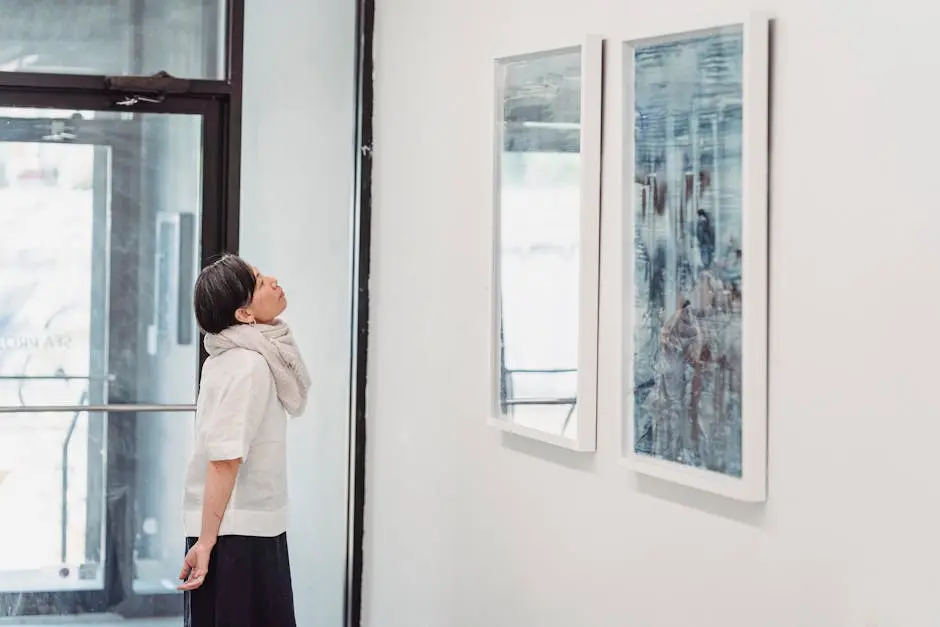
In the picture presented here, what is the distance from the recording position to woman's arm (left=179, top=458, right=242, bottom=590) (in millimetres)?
2258

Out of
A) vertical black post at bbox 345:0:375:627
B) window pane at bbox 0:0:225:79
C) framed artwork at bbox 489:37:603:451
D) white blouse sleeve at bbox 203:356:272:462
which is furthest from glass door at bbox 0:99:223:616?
framed artwork at bbox 489:37:603:451

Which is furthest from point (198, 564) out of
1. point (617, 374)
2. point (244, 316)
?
point (617, 374)

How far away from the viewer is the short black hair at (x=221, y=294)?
91.4 inches

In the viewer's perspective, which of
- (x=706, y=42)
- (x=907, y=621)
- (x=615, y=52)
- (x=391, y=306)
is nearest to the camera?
(x=907, y=621)

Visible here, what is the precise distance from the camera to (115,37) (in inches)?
116

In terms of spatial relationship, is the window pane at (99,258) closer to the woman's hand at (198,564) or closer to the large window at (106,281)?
the large window at (106,281)

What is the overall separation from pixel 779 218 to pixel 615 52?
53 cm

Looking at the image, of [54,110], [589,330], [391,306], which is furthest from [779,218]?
[54,110]

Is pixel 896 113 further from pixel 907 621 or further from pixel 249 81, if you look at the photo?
pixel 249 81

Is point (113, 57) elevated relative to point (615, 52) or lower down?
elevated

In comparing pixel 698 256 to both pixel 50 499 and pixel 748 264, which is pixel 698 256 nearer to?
pixel 748 264

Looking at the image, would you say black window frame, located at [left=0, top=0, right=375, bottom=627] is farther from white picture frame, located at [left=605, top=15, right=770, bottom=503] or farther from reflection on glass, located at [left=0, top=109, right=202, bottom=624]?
white picture frame, located at [left=605, top=15, right=770, bottom=503]

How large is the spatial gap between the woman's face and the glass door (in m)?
0.69

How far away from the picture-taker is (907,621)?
1.39m
